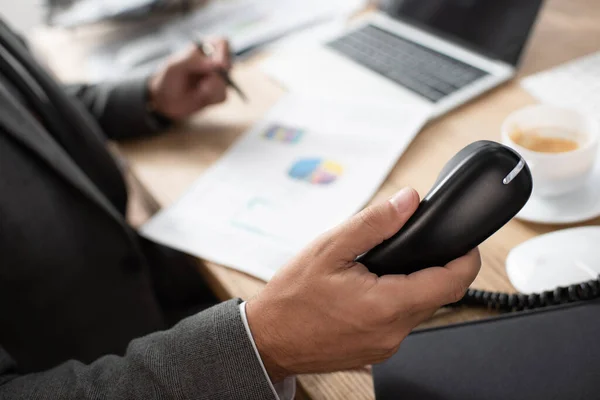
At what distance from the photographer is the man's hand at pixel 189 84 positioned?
0.78 metres

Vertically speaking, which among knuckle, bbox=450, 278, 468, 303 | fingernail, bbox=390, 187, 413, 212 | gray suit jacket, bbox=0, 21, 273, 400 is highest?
fingernail, bbox=390, 187, 413, 212

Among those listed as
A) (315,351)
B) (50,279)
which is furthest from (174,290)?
(315,351)

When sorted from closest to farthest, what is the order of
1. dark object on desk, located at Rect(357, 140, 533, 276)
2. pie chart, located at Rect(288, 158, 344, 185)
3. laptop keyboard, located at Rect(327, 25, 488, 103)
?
1. dark object on desk, located at Rect(357, 140, 533, 276)
2. pie chart, located at Rect(288, 158, 344, 185)
3. laptop keyboard, located at Rect(327, 25, 488, 103)

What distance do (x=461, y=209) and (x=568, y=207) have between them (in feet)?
0.61

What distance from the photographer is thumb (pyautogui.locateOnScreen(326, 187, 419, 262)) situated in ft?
1.16

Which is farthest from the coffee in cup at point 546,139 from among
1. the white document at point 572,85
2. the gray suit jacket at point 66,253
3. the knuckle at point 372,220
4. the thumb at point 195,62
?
the thumb at point 195,62

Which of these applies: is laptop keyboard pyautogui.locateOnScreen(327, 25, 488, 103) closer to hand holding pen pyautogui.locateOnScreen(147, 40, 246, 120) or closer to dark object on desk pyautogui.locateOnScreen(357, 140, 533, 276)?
hand holding pen pyautogui.locateOnScreen(147, 40, 246, 120)

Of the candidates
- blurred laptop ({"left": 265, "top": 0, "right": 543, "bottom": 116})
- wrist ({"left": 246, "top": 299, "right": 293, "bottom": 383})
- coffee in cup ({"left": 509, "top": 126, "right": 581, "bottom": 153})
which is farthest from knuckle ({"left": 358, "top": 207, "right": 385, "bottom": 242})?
blurred laptop ({"left": 265, "top": 0, "right": 543, "bottom": 116})

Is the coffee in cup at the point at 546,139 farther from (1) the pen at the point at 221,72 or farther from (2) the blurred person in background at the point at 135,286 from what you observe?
(1) the pen at the point at 221,72

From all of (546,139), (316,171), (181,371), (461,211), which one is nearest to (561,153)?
(546,139)

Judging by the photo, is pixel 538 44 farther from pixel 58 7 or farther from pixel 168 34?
pixel 58 7

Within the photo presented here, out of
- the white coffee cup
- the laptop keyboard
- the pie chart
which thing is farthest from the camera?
the laptop keyboard

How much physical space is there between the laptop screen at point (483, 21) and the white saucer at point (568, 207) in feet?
0.83

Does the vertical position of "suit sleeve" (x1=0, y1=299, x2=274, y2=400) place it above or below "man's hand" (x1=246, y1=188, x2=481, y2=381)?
below
